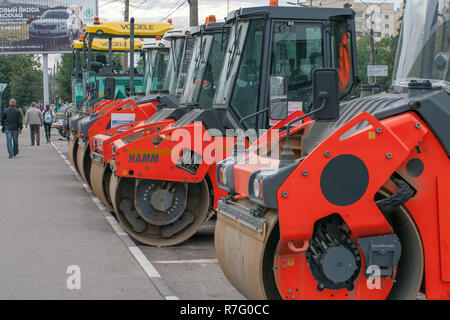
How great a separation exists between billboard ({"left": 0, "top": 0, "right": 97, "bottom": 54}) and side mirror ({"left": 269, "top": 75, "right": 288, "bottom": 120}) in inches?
2011

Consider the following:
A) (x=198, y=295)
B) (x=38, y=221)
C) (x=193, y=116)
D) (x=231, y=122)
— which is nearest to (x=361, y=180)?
(x=198, y=295)

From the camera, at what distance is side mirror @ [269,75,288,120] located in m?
6.85

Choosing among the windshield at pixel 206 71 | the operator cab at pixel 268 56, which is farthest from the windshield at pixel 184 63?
the operator cab at pixel 268 56

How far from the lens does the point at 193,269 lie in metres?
8.91

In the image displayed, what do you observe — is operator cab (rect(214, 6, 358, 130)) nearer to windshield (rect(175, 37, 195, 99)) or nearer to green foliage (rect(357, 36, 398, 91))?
windshield (rect(175, 37, 195, 99))

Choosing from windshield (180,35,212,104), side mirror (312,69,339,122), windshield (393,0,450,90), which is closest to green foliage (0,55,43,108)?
windshield (180,35,212,104)

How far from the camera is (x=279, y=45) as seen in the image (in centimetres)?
995

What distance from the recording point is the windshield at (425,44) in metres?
5.91

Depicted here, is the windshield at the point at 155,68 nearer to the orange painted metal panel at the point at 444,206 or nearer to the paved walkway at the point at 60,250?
the paved walkway at the point at 60,250

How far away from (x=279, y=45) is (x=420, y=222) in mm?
4820

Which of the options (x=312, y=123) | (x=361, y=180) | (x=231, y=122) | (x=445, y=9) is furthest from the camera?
(x=231, y=122)

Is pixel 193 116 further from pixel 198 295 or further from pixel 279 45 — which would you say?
pixel 198 295

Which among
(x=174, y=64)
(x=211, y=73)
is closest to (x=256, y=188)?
(x=211, y=73)

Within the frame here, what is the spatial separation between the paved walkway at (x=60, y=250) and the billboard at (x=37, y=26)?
40.9m
